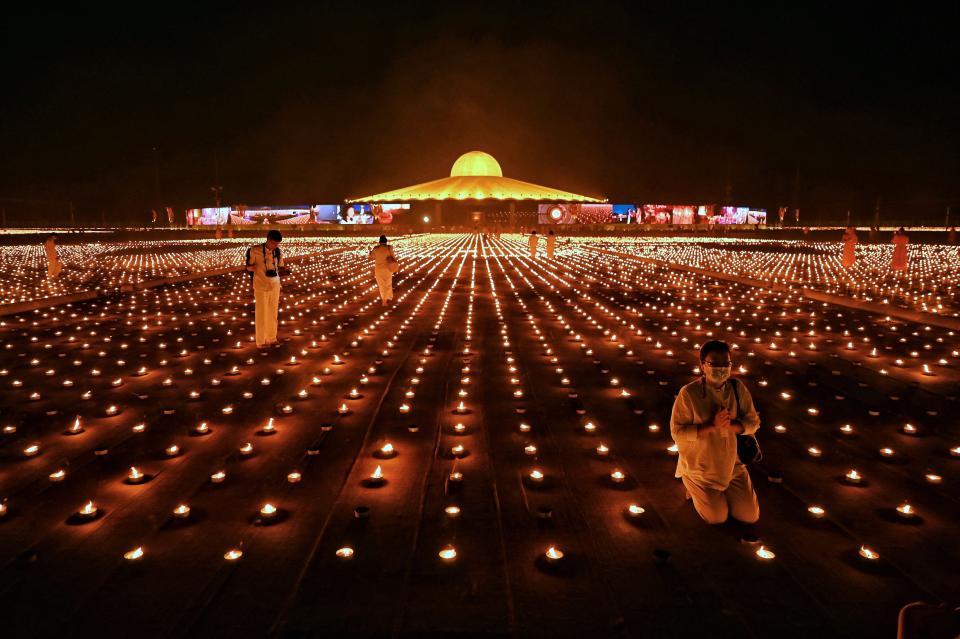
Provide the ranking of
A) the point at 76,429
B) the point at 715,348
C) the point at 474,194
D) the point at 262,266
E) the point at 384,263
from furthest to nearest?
the point at 474,194, the point at 384,263, the point at 262,266, the point at 76,429, the point at 715,348

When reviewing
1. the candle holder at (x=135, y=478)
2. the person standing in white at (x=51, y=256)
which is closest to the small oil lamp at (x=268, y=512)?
the candle holder at (x=135, y=478)

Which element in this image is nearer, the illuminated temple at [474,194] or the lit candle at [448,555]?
the lit candle at [448,555]

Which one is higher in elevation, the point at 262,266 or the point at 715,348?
the point at 262,266

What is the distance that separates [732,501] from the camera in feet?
14.4

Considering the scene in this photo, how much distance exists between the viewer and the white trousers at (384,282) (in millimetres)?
14688

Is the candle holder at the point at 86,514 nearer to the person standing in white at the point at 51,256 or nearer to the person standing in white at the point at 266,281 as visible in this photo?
the person standing in white at the point at 266,281

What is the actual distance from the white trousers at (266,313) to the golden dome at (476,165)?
7670cm

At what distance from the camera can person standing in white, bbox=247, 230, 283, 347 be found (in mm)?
9906

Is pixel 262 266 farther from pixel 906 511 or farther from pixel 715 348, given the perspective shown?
pixel 906 511

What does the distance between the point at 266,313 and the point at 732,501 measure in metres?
8.15

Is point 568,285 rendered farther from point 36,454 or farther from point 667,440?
point 36,454

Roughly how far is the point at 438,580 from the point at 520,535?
747mm

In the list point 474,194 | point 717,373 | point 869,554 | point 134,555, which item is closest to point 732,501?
point 869,554

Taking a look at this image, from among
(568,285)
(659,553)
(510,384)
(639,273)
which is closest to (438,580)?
(659,553)
